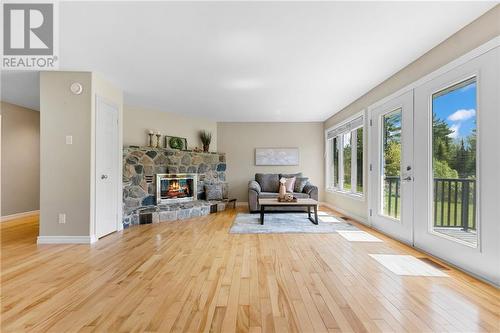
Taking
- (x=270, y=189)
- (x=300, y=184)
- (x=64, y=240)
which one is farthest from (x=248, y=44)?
(x=270, y=189)

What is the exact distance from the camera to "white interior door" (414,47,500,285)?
2.10m

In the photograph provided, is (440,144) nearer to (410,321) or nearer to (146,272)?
(410,321)

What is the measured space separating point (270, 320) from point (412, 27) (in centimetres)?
283

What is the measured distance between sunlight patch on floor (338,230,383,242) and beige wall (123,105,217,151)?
4.22 m

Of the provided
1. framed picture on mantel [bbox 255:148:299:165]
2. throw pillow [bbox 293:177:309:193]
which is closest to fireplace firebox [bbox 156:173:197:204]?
framed picture on mantel [bbox 255:148:299:165]

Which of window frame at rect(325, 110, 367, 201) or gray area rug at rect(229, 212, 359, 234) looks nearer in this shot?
gray area rug at rect(229, 212, 359, 234)

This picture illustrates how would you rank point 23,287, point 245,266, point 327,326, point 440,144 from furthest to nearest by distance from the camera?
1. point 440,144
2. point 245,266
3. point 23,287
4. point 327,326

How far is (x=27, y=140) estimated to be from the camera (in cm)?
543

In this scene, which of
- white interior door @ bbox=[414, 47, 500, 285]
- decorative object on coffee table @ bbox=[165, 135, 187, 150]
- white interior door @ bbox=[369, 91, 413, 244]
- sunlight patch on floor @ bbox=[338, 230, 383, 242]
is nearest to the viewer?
white interior door @ bbox=[414, 47, 500, 285]

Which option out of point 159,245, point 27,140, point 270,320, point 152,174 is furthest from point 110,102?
point 270,320

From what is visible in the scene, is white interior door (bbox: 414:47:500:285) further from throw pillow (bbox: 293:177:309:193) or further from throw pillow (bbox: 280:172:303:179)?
throw pillow (bbox: 280:172:303:179)

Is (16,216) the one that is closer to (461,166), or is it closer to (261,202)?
(261,202)

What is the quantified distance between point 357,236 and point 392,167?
1151mm

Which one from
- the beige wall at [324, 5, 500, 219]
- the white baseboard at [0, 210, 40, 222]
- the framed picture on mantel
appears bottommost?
the white baseboard at [0, 210, 40, 222]
